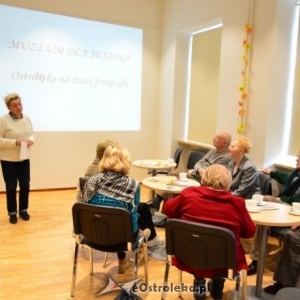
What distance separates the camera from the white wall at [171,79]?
3.95 metres

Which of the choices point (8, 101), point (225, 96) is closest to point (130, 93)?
point (225, 96)

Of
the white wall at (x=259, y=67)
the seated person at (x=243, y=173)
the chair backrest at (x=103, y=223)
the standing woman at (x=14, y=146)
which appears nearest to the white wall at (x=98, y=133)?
the white wall at (x=259, y=67)

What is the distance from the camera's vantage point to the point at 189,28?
213 inches

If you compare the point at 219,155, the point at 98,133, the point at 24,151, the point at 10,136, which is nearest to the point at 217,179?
the point at 219,155

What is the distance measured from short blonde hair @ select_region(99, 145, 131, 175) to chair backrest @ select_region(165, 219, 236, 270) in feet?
2.10

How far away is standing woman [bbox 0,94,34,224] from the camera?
12.9 feet

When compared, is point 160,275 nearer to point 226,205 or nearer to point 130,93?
point 226,205

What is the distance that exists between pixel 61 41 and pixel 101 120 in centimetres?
140

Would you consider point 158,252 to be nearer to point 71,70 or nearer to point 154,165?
point 154,165

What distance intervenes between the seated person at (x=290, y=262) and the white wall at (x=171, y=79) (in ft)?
5.29

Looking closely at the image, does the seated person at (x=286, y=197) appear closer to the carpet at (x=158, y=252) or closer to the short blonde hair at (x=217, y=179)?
the carpet at (x=158, y=252)

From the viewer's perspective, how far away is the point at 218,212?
202cm

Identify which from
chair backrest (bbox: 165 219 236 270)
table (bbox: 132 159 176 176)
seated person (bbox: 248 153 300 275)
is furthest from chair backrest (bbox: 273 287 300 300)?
table (bbox: 132 159 176 176)

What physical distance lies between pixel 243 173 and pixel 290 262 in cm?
103
